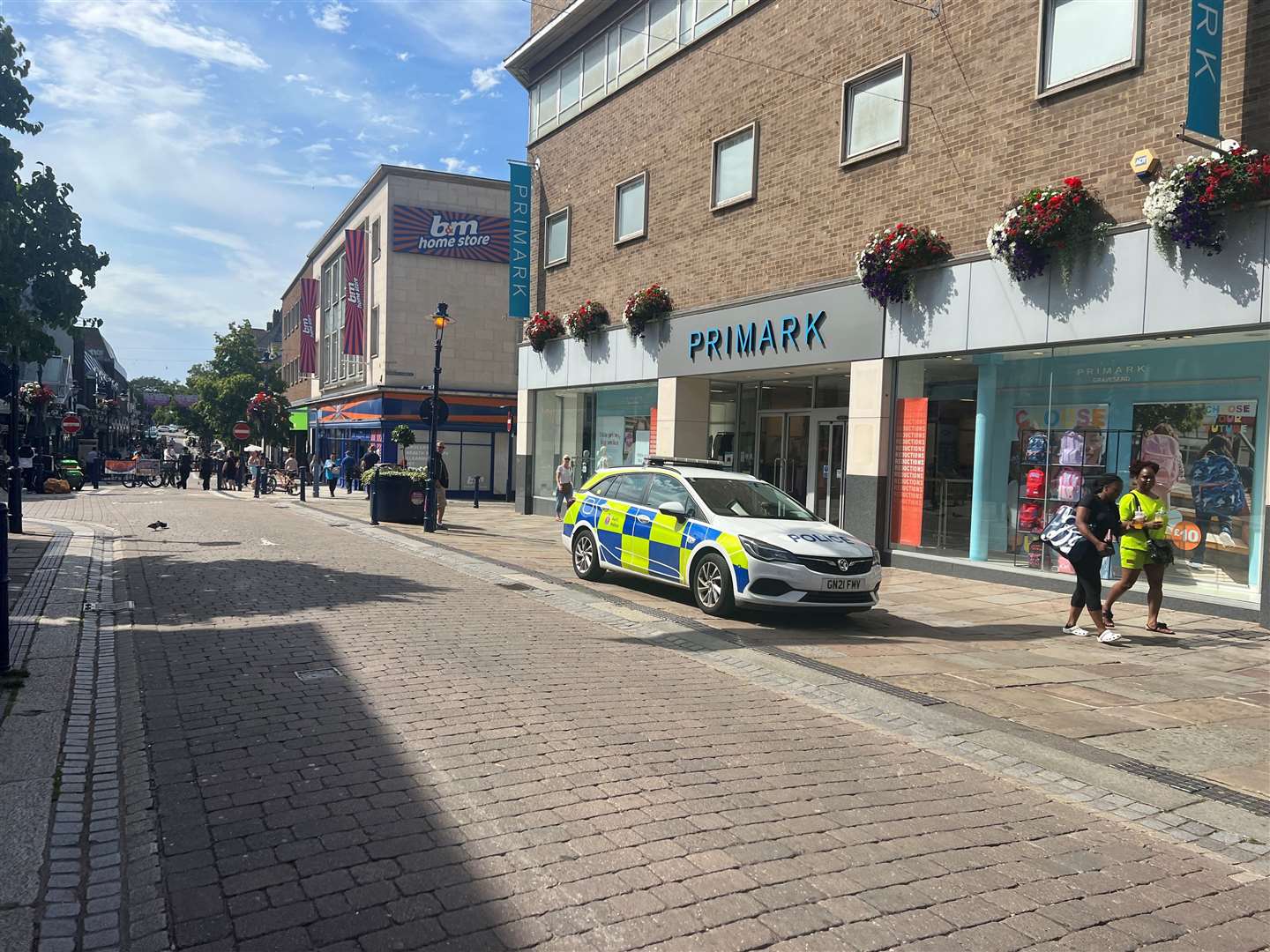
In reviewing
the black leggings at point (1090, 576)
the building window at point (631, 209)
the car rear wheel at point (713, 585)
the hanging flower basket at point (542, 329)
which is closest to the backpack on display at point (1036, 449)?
the black leggings at point (1090, 576)

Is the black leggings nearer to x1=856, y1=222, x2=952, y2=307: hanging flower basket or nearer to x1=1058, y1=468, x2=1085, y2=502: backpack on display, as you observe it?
x1=1058, y1=468, x2=1085, y2=502: backpack on display

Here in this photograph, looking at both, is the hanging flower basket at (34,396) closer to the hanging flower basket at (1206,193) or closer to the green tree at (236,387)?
the green tree at (236,387)

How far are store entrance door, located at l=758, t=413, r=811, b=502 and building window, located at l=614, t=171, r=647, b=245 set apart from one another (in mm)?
4970

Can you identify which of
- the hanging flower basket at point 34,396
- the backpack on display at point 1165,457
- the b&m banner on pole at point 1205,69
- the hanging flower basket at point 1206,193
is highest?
the b&m banner on pole at point 1205,69

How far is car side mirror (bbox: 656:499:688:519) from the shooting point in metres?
10.3

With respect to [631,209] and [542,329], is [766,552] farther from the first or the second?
[542,329]

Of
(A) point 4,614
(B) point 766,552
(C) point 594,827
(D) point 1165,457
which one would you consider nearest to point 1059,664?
(B) point 766,552

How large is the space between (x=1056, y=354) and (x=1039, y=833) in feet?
30.4

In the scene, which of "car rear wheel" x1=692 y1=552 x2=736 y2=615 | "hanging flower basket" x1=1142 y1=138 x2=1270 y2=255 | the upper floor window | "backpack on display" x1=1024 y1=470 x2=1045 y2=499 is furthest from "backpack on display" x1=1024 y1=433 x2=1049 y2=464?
the upper floor window

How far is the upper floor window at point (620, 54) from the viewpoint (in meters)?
18.5

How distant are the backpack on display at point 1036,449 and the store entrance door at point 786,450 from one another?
17.3 ft

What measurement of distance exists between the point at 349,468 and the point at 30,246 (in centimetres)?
2777

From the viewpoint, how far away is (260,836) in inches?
153

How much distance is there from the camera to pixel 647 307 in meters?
19.2
